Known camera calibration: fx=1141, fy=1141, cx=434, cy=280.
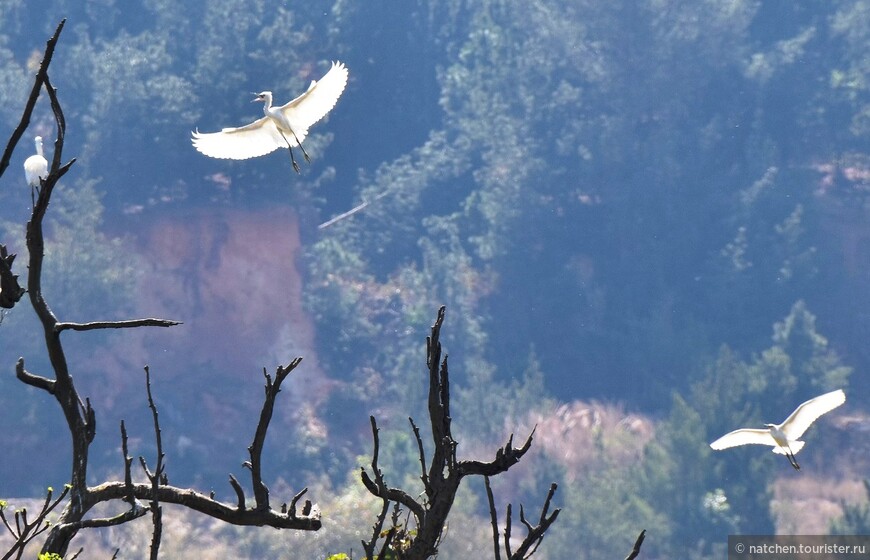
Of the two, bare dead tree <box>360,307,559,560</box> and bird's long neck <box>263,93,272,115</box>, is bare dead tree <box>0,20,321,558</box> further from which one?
bird's long neck <box>263,93,272,115</box>

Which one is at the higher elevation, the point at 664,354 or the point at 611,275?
the point at 611,275

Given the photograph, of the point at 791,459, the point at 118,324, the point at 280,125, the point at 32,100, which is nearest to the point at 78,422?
the point at 118,324

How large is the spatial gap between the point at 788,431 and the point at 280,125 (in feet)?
9.94

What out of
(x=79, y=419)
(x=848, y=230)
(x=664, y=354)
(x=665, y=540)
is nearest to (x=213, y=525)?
(x=665, y=540)

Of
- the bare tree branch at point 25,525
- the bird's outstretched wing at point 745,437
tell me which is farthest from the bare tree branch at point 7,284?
the bird's outstretched wing at point 745,437

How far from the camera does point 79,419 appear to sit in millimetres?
1716

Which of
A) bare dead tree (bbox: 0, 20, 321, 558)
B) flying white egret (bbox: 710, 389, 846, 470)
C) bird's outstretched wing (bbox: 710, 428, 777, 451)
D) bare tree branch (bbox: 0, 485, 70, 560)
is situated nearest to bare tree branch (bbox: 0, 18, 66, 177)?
bare dead tree (bbox: 0, 20, 321, 558)

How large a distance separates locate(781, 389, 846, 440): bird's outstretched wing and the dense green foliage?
12.5 m

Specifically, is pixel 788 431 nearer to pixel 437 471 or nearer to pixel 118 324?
pixel 437 471

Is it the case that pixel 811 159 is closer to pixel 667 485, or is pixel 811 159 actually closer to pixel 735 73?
pixel 735 73

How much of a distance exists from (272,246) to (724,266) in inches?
317

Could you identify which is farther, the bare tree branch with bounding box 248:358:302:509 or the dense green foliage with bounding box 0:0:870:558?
the dense green foliage with bounding box 0:0:870:558

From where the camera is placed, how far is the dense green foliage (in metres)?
19.5

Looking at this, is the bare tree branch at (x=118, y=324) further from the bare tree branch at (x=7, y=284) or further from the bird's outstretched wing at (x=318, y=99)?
the bird's outstretched wing at (x=318, y=99)
